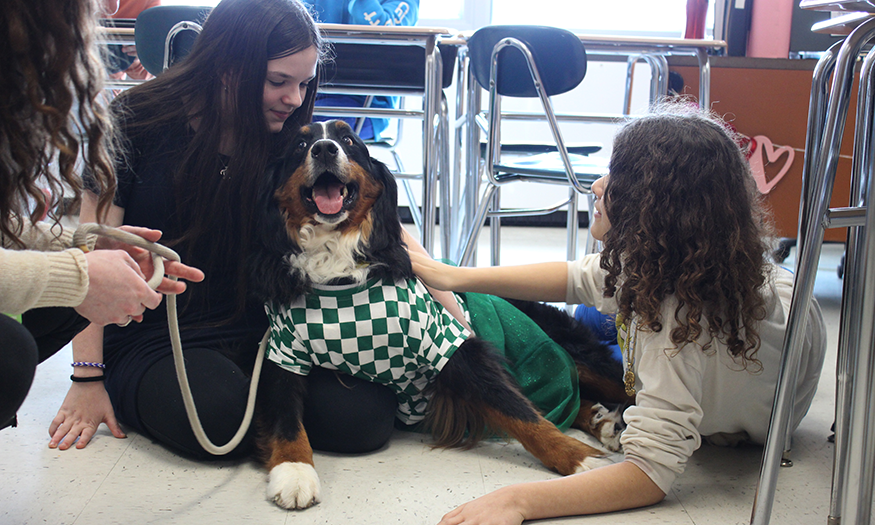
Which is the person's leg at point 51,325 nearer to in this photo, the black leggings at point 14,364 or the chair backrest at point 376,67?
the black leggings at point 14,364

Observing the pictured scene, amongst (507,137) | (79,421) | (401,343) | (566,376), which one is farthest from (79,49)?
(507,137)

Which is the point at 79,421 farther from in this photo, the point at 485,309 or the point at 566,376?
the point at 566,376

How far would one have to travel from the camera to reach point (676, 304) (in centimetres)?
126

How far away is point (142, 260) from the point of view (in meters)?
1.10

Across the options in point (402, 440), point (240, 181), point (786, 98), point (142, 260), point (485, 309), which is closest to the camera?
point (142, 260)

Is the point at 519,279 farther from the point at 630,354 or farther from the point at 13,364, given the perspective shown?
the point at 13,364

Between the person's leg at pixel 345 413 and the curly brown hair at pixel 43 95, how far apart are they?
25.6 inches

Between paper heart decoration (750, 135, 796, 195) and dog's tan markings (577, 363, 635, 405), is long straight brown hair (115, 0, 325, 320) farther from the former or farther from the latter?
paper heart decoration (750, 135, 796, 195)

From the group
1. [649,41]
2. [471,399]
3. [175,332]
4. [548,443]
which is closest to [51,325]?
[175,332]

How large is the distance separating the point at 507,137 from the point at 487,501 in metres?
4.27

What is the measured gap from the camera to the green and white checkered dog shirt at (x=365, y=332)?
4.58ft

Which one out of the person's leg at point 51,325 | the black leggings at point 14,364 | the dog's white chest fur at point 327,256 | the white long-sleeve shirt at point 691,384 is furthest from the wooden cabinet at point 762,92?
the black leggings at point 14,364

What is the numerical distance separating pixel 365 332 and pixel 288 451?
10.8 inches

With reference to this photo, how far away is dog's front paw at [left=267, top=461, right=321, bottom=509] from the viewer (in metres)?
1.24
